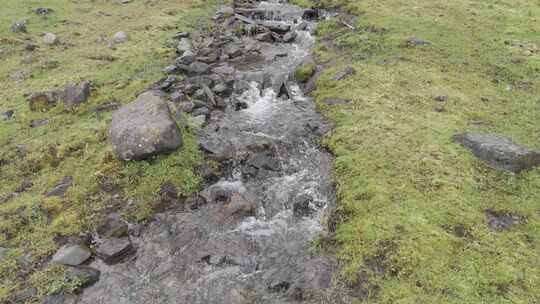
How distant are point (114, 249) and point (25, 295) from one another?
116 inches

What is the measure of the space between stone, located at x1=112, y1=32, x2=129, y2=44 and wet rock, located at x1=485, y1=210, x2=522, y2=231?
32.0m

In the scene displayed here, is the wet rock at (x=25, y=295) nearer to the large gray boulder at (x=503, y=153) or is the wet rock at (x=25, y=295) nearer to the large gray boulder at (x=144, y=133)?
the large gray boulder at (x=144, y=133)

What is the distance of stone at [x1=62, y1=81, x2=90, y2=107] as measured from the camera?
2178 cm

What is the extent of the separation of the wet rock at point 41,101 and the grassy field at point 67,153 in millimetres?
480

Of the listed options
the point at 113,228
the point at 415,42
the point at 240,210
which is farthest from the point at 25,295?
the point at 415,42

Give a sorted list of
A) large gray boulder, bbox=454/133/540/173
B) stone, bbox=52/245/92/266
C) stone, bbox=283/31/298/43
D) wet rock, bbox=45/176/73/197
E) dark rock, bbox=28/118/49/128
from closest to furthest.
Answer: stone, bbox=52/245/92/266 < large gray boulder, bbox=454/133/540/173 < wet rock, bbox=45/176/73/197 < dark rock, bbox=28/118/49/128 < stone, bbox=283/31/298/43

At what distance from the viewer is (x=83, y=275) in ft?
39.7

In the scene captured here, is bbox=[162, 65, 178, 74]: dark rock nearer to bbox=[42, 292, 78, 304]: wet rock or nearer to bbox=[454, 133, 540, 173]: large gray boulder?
bbox=[42, 292, 78, 304]: wet rock

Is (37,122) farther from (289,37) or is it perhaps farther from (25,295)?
(289,37)

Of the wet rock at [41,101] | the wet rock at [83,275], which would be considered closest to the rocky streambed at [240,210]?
the wet rock at [83,275]

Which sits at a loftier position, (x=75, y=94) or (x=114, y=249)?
(x=75, y=94)

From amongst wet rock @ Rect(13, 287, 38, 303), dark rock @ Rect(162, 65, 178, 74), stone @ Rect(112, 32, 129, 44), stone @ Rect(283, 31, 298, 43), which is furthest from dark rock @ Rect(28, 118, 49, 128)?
stone @ Rect(283, 31, 298, 43)

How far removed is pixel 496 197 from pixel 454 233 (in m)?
3.07

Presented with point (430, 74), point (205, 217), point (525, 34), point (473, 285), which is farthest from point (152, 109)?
point (525, 34)
